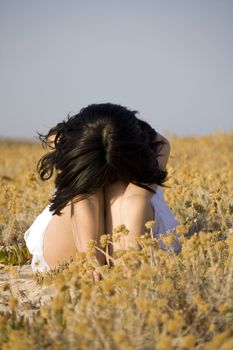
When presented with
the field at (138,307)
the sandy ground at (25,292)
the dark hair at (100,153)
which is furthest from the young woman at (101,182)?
the field at (138,307)

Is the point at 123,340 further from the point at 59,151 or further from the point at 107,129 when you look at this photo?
the point at 59,151

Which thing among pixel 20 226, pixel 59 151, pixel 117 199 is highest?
pixel 59 151

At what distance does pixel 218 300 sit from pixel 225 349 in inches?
22.5

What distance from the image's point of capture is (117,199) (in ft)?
11.8

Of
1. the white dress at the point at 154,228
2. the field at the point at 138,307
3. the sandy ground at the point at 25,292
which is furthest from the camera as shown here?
the white dress at the point at 154,228

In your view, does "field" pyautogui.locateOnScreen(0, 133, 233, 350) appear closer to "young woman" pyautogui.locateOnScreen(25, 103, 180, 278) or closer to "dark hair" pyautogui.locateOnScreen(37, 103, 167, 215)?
"young woman" pyautogui.locateOnScreen(25, 103, 180, 278)

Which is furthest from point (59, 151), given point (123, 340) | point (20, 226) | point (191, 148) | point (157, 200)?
point (191, 148)

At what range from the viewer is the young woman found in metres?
3.38

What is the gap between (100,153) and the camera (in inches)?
134

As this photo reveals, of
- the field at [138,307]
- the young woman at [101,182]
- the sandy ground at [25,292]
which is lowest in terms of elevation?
the sandy ground at [25,292]

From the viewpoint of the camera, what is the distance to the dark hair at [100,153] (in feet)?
11.1

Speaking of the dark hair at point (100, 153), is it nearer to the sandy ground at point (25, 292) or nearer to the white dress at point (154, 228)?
the white dress at point (154, 228)

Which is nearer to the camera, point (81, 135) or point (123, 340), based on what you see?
point (123, 340)

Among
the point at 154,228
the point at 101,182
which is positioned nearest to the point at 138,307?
the point at 101,182
